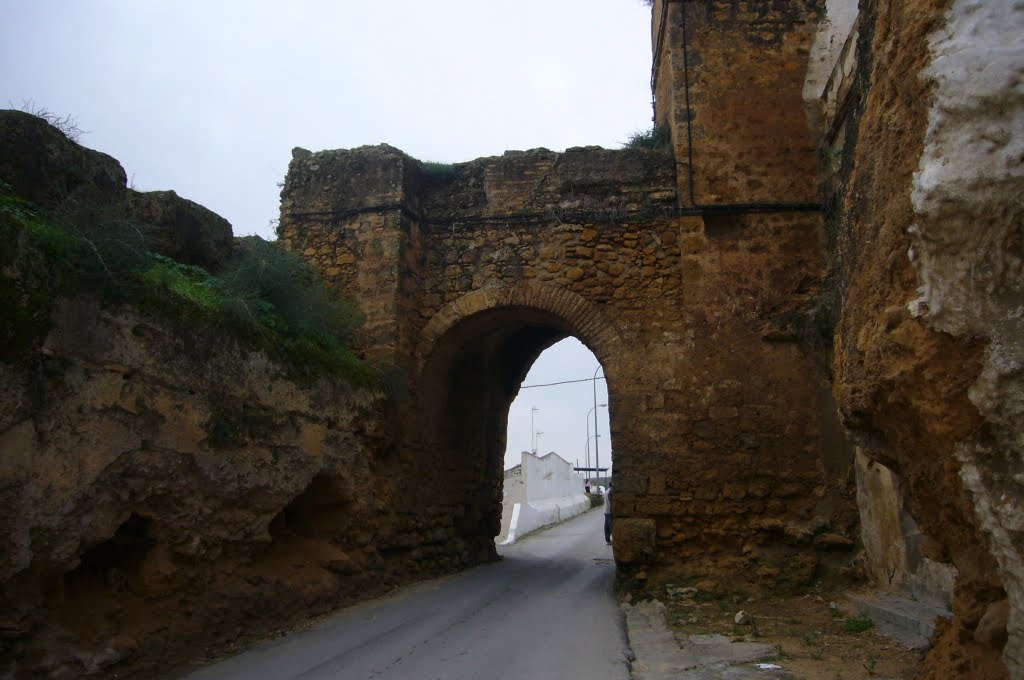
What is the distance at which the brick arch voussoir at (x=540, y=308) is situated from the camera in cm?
810

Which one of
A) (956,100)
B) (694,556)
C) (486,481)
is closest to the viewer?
(956,100)

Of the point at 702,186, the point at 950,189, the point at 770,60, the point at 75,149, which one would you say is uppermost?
the point at 770,60

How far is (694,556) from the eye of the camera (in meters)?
7.39

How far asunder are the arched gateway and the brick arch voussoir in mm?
17

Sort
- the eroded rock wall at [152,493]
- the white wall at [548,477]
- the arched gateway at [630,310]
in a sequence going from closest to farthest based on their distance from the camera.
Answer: the eroded rock wall at [152,493] → the arched gateway at [630,310] → the white wall at [548,477]

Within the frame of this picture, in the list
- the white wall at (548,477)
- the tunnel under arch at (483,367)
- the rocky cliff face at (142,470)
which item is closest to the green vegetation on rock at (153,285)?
the rocky cliff face at (142,470)

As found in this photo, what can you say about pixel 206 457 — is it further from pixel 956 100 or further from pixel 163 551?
pixel 956 100

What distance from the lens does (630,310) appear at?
8109 mm

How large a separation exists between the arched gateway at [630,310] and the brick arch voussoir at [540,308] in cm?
2

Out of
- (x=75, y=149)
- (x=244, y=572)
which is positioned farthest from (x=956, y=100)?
(x=75, y=149)

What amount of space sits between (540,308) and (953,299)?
6.20m

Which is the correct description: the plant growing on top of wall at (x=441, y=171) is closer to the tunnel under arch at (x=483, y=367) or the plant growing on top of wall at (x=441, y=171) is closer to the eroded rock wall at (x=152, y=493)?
the tunnel under arch at (x=483, y=367)

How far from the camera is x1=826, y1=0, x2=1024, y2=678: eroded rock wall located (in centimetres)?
211

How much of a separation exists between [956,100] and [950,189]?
274mm
